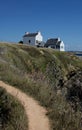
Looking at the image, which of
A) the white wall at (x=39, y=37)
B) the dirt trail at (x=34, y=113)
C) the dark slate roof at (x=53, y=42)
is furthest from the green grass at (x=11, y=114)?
the dark slate roof at (x=53, y=42)

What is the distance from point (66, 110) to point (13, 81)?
4.39m

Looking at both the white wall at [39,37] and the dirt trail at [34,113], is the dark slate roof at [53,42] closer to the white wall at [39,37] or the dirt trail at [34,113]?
the white wall at [39,37]

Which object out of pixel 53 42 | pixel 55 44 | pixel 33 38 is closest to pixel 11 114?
pixel 33 38

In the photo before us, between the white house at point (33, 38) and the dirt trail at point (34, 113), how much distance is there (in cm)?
8869

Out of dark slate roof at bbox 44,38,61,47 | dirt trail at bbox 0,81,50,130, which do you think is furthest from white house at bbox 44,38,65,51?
dirt trail at bbox 0,81,50,130

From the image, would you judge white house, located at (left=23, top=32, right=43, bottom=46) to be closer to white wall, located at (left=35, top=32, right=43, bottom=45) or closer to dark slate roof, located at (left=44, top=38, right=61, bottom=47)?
white wall, located at (left=35, top=32, right=43, bottom=45)

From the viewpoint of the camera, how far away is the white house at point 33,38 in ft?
327

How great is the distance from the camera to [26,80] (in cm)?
1288

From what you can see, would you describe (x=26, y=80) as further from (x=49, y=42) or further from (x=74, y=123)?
(x=49, y=42)

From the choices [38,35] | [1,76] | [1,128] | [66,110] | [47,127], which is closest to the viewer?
[1,128]

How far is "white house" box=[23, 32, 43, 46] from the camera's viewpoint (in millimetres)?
99781

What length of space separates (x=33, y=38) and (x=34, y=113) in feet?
299

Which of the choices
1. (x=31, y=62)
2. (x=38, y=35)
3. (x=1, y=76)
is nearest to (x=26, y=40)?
(x=38, y=35)

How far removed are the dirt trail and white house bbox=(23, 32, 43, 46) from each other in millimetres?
88694
